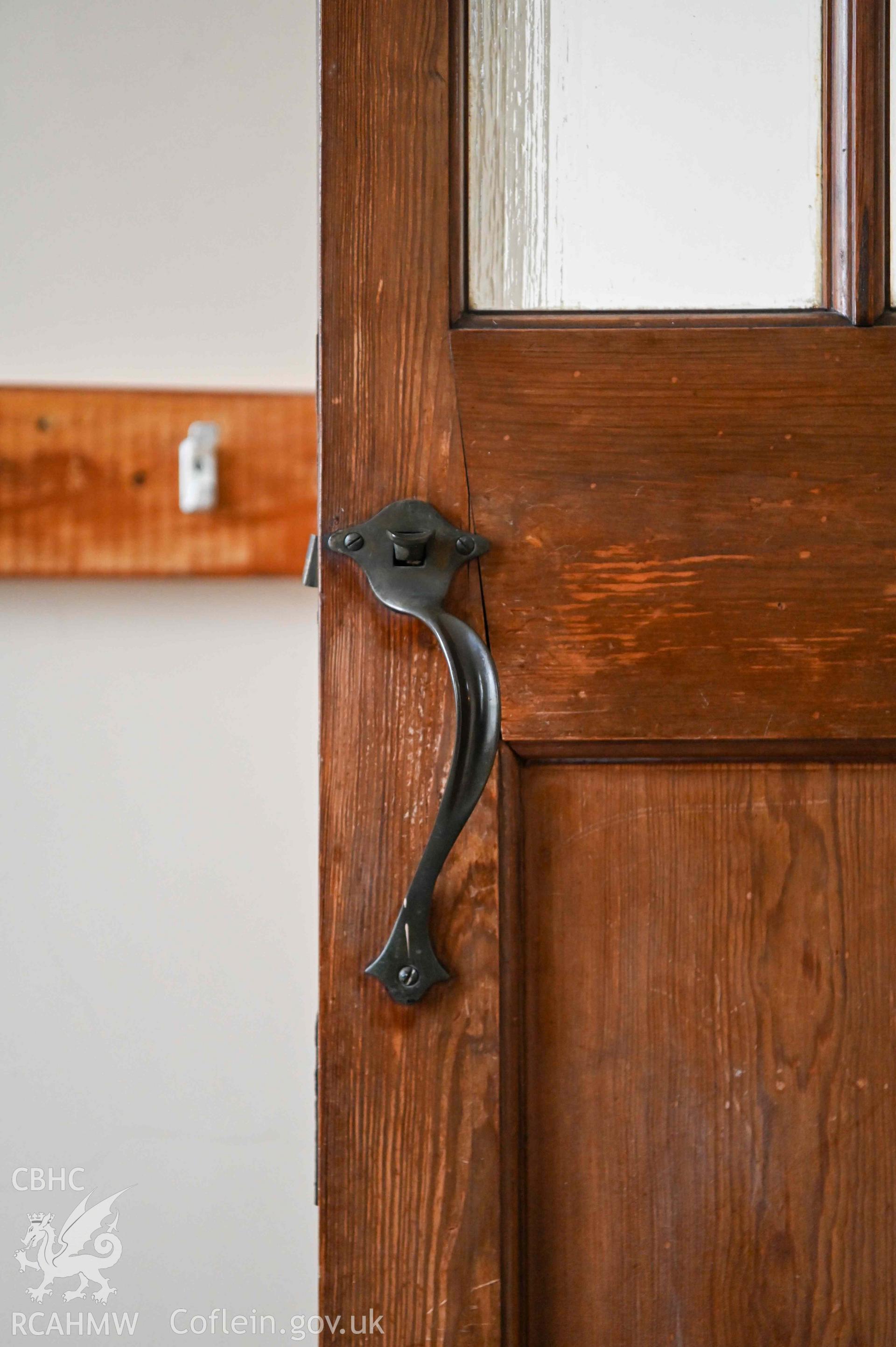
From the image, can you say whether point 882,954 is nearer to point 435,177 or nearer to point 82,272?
point 435,177

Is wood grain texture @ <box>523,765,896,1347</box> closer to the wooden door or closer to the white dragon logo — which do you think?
the wooden door

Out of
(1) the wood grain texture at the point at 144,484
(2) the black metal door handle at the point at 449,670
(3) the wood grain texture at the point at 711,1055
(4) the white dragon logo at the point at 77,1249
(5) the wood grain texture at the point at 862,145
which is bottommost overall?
(4) the white dragon logo at the point at 77,1249

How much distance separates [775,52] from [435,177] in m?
0.19

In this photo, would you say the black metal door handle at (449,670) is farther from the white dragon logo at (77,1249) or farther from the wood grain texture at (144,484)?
the white dragon logo at (77,1249)

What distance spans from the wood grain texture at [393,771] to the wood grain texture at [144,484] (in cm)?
35

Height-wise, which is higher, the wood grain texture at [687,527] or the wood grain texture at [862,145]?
the wood grain texture at [862,145]

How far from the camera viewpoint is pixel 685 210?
45cm

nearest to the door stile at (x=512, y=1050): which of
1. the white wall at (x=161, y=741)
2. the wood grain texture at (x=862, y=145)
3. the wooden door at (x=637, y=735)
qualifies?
the wooden door at (x=637, y=735)

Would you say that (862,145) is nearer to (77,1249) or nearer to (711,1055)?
(711,1055)

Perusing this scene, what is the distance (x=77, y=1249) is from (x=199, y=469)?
2.24ft

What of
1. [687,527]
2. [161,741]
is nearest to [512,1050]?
[687,527]

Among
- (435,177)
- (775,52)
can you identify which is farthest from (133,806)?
(775,52)

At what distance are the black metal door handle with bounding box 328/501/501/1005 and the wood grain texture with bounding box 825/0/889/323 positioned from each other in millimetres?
228

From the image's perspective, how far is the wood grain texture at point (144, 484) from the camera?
757 millimetres
